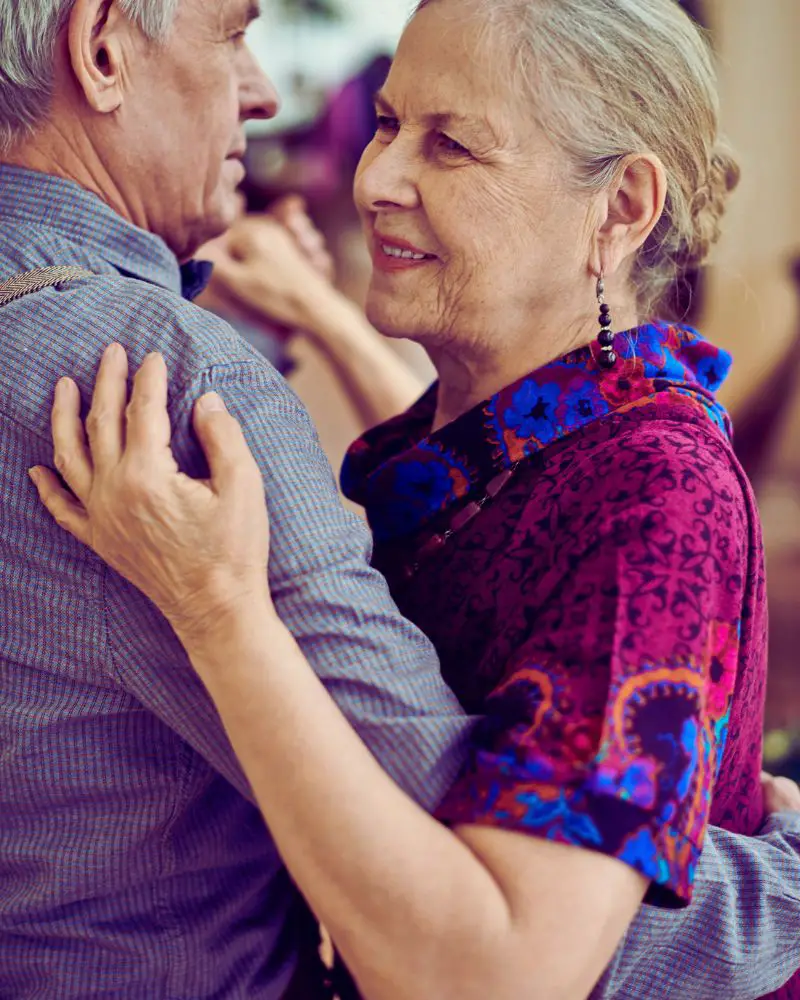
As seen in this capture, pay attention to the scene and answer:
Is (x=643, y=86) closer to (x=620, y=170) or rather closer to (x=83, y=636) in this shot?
(x=620, y=170)

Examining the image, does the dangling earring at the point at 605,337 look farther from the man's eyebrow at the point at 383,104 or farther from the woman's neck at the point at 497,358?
the man's eyebrow at the point at 383,104

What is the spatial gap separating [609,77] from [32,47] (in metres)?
0.57

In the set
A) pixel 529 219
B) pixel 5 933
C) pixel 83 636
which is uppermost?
pixel 529 219

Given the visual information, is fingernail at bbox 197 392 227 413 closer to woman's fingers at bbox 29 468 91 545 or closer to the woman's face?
woman's fingers at bbox 29 468 91 545

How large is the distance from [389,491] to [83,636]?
408mm

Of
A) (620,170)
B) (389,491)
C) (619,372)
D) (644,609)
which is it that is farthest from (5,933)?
(620,170)

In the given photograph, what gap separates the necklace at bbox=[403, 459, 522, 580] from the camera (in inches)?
45.8

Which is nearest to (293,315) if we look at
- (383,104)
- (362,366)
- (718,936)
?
(362,366)

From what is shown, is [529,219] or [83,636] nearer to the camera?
[83,636]

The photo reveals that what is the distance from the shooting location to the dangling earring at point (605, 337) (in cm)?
114

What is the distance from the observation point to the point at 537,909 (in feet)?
2.62

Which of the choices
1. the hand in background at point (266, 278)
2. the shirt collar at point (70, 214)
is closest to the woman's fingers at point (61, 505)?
the shirt collar at point (70, 214)

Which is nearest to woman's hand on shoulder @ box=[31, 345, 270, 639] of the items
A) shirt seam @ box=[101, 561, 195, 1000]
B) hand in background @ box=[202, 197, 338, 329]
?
shirt seam @ box=[101, 561, 195, 1000]

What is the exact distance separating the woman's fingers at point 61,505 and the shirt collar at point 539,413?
0.40 meters
